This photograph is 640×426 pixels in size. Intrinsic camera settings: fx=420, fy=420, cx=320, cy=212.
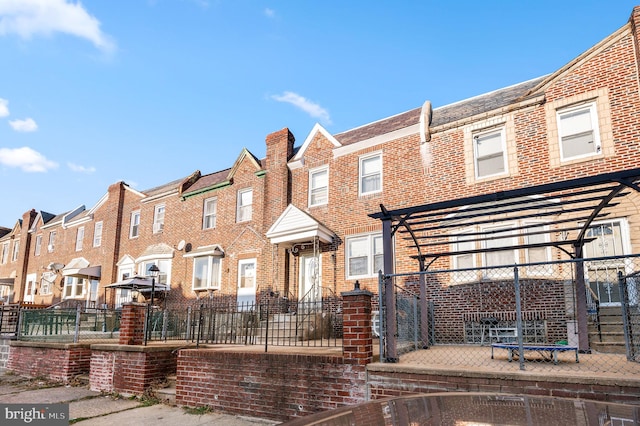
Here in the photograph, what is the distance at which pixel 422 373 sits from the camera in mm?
5734

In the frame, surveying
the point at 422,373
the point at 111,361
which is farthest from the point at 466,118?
the point at 111,361

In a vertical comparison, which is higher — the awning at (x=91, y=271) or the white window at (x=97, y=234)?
the white window at (x=97, y=234)

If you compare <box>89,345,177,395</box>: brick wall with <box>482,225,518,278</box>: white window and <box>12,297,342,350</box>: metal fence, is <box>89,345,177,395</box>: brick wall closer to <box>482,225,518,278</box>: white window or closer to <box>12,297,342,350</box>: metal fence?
<box>12,297,342,350</box>: metal fence

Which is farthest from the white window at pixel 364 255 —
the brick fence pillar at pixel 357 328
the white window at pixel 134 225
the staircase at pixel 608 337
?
the white window at pixel 134 225

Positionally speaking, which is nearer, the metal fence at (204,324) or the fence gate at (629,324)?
the fence gate at (629,324)

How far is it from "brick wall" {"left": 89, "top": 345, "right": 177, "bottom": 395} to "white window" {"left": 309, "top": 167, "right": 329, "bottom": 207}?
24.7ft

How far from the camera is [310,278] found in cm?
1472

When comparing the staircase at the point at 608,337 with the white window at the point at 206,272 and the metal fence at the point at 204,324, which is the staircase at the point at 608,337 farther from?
the white window at the point at 206,272

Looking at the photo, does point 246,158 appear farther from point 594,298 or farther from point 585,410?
point 585,410

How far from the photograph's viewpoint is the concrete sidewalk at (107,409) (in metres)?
6.78

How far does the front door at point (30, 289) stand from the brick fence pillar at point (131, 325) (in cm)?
2490

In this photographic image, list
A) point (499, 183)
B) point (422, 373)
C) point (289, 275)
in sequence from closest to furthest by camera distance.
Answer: point (422, 373) → point (499, 183) → point (289, 275)

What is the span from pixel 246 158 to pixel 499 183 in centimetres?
1043

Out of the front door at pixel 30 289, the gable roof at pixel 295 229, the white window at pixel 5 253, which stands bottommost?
the front door at pixel 30 289
